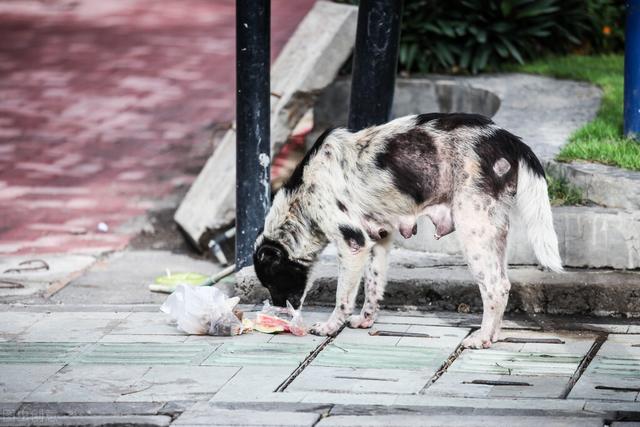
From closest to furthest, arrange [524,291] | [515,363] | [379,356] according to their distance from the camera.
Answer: [515,363], [379,356], [524,291]

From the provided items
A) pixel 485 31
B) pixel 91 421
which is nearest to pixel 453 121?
pixel 91 421

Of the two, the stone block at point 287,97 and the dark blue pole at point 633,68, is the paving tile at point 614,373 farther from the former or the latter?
the stone block at point 287,97

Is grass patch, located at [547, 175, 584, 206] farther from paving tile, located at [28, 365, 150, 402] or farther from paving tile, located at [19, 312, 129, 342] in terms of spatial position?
paving tile, located at [28, 365, 150, 402]

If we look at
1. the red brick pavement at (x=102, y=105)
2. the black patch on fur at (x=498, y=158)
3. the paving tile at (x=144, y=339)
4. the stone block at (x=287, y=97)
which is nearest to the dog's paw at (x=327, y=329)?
the paving tile at (x=144, y=339)

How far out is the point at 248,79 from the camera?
7816 millimetres

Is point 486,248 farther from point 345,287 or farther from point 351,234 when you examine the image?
point 345,287

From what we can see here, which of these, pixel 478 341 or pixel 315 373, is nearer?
pixel 315 373

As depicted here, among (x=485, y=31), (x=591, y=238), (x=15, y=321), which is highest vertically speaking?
(x=485, y=31)

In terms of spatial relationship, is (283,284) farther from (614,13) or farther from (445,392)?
(614,13)

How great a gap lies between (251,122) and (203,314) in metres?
1.49

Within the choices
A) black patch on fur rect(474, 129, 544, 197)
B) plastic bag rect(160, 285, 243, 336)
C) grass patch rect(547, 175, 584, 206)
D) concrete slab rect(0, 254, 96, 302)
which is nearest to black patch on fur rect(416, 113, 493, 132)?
black patch on fur rect(474, 129, 544, 197)

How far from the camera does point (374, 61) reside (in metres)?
8.41

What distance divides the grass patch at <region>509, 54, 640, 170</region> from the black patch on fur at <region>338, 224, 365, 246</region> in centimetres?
208

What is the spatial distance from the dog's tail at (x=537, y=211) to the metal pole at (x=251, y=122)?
1.95m
